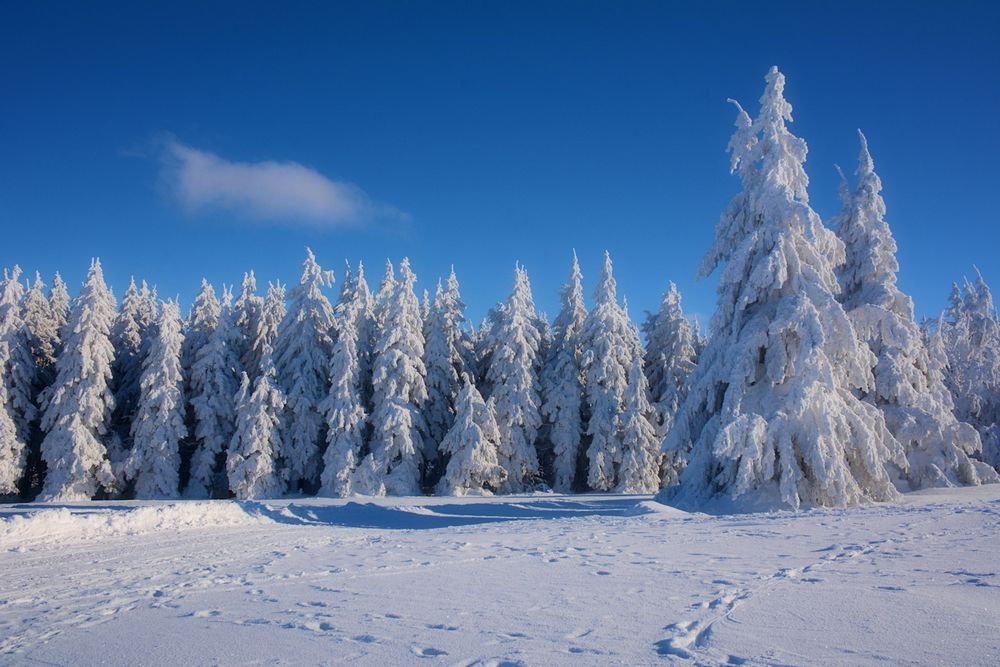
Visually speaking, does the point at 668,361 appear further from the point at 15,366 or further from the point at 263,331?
the point at 15,366

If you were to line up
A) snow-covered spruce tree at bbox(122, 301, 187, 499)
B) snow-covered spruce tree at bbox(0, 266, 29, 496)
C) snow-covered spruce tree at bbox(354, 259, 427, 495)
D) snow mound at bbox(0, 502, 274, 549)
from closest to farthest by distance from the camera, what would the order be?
snow mound at bbox(0, 502, 274, 549), snow-covered spruce tree at bbox(0, 266, 29, 496), snow-covered spruce tree at bbox(354, 259, 427, 495), snow-covered spruce tree at bbox(122, 301, 187, 499)

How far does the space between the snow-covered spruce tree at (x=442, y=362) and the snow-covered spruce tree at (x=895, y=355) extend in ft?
71.8

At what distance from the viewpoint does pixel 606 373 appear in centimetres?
3575

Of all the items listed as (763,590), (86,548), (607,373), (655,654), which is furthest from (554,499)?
(655,654)

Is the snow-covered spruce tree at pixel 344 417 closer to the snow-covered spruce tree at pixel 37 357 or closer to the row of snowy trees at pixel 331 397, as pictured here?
the row of snowy trees at pixel 331 397

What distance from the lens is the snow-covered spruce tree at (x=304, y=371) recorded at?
1346 inches

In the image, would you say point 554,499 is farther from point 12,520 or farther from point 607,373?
point 12,520

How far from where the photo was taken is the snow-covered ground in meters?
5.10

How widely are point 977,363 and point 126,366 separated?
51.5m

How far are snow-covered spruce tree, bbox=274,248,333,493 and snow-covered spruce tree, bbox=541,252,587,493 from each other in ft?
45.0

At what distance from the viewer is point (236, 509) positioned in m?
20.7

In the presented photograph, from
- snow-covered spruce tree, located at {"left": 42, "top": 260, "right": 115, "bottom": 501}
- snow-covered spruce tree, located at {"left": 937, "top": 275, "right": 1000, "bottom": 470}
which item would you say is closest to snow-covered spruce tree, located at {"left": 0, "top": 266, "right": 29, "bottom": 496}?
snow-covered spruce tree, located at {"left": 42, "top": 260, "right": 115, "bottom": 501}

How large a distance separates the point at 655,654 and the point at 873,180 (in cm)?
2725

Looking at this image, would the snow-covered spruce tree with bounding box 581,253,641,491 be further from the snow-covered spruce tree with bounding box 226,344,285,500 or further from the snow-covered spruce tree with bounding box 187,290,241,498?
the snow-covered spruce tree with bounding box 187,290,241,498
